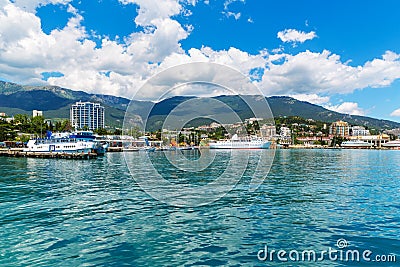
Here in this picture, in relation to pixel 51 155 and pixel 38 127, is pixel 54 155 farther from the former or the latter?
pixel 38 127

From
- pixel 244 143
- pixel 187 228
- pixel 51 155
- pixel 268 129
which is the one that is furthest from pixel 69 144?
pixel 244 143

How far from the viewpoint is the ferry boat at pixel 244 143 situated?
118 meters

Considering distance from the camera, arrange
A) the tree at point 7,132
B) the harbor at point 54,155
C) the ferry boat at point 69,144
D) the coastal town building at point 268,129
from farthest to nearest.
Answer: the tree at point 7,132, the ferry boat at point 69,144, the harbor at point 54,155, the coastal town building at point 268,129

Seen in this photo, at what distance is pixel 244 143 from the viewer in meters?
120

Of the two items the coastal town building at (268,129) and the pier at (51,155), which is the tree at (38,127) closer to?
the pier at (51,155)

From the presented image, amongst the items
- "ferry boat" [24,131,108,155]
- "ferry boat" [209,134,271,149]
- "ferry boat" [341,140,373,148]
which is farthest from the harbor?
"ferry boat" [341,140,373,148]

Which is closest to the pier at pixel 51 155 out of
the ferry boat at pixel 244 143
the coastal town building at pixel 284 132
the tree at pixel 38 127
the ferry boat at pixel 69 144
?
the ferry boat at pixel 69 144

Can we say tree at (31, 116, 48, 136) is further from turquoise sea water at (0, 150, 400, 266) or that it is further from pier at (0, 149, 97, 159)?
turquoise sea water at (0, 150, 400, 266)

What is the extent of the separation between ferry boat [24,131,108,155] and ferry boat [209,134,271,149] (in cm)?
6279

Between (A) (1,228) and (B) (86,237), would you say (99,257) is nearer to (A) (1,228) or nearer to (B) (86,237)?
(B) (86,237)

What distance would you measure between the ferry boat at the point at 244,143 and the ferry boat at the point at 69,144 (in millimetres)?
62789

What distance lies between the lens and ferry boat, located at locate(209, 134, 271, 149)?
118m

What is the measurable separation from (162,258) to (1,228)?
6461 millimetres

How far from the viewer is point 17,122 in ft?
384
